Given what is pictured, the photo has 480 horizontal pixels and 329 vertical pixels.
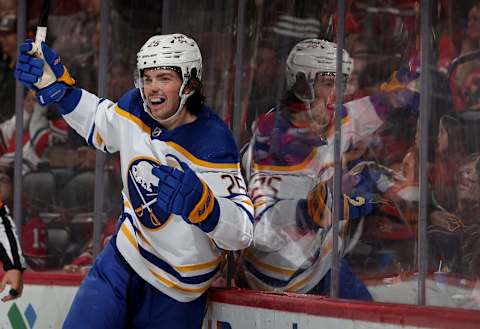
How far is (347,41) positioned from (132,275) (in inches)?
36.3

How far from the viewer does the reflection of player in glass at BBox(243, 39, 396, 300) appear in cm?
322

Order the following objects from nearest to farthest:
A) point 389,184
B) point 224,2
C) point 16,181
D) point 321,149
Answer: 1. point 389,184
2. point 321,149
3. point 224,2
4. point 16,181

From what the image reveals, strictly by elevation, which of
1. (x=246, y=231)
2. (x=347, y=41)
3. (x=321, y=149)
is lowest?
(x=246, y=231)

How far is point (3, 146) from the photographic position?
15.0 feet

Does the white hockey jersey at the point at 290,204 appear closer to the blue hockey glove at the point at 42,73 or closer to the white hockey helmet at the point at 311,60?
the white hockey helmet at the point at 311,60

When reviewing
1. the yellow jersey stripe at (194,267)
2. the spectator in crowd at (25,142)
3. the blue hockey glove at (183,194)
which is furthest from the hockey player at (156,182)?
the spectator in crowd at (25,142)

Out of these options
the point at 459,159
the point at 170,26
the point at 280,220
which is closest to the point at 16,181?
the point at 170,26

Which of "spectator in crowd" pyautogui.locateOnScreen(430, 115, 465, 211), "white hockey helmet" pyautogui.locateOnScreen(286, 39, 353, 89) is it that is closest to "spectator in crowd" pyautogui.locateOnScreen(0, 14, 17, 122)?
"white hockey helmet" pyautogui.locateOnScreen(286, 39, 353, 89)

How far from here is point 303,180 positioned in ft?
11.4

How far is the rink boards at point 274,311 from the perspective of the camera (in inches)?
110

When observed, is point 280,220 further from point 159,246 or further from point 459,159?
point 459,159

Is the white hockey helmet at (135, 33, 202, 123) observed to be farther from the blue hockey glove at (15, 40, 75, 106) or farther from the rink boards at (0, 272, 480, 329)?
the rink boards at (0, 272, 480, 329)

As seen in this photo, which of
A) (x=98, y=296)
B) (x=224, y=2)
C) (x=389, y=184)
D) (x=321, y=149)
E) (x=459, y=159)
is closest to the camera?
(x=459, y=159)

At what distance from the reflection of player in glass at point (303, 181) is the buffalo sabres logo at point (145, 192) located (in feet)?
0.99
